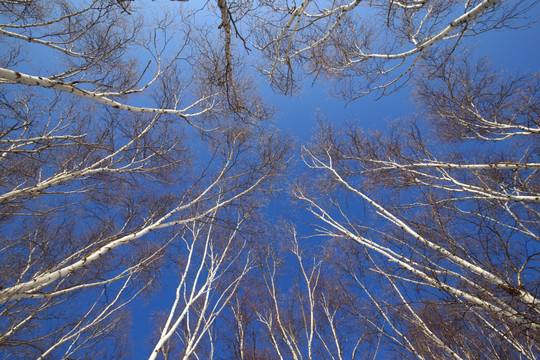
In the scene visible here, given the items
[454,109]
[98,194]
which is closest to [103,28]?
[98,194]

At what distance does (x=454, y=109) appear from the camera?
18.2ft

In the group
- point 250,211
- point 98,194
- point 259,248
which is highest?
point 250,211

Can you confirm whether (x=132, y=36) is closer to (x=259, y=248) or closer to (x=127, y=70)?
(x=127, y=70)

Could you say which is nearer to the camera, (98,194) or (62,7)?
(62,7)

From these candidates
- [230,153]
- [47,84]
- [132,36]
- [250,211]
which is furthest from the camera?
[250,211]

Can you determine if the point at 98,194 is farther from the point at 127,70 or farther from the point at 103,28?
the point at 103,28

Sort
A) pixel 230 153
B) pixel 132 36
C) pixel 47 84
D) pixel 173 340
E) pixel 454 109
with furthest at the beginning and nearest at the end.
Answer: pixel 173 340
pixel 454 109
pixel 230 153
pixel 132 36
pixel 47 84

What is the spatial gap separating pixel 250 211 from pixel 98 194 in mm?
3635

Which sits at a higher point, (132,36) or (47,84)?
(132,36)

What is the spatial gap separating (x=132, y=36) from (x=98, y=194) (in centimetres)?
333

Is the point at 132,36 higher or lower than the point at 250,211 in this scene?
higher

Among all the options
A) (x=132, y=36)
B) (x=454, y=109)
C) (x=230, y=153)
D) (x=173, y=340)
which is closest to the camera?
(x=132, y=36)

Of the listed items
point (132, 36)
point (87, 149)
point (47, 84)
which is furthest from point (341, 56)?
point (87, 149)

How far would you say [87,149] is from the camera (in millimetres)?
4855
